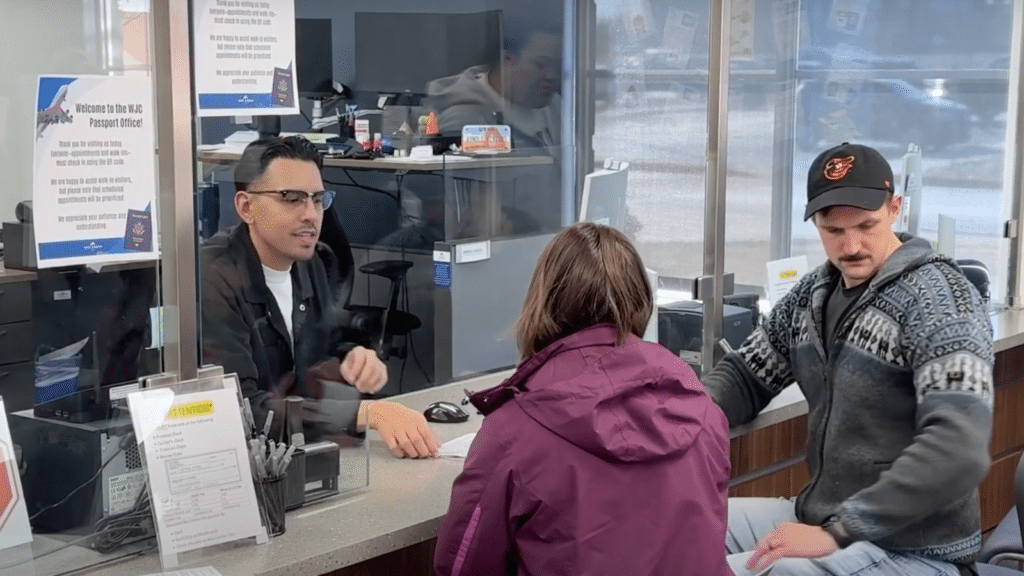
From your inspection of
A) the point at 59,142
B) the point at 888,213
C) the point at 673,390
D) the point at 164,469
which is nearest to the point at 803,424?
the point at 888,213

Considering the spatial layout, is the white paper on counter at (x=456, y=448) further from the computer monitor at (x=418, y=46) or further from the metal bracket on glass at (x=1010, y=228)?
the computer monitor at (x=418, y=46)

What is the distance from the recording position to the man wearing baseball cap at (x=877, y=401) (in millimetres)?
2010

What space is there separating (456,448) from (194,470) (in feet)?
2.06

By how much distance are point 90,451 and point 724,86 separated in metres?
1.82

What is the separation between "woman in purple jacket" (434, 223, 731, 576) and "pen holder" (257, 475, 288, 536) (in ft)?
0.91

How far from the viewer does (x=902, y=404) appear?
216 centimetres

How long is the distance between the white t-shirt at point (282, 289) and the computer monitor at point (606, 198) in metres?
1.04

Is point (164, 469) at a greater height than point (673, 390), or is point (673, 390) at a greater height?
point (673, 390)

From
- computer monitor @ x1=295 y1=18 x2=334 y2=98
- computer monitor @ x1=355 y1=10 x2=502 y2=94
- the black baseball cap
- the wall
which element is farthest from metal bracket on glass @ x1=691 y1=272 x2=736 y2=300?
computer monitor @ x1=355 y1=10 x2=502 y2=94

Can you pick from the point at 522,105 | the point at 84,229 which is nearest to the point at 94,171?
the point at 84,229

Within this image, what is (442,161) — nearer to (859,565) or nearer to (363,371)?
(363,371)

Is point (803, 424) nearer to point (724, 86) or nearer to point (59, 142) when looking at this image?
point (724, 86)

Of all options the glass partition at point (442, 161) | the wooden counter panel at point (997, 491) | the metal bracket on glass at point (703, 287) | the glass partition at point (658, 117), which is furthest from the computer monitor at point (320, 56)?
the wooden counter panel at point (997, 491)

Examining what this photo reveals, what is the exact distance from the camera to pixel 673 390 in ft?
5.83
